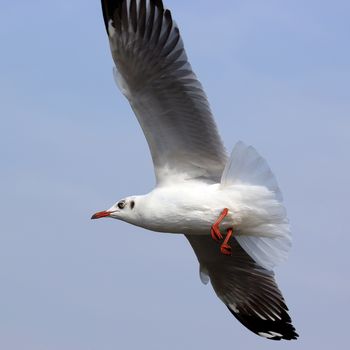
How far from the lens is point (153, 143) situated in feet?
30.2

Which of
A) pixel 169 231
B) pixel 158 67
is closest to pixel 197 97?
pixel 158 67

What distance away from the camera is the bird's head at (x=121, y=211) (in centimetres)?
939

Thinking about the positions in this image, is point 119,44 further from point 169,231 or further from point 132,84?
point 169,231

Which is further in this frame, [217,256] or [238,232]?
[217,256]

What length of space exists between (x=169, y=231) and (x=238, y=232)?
2.01ft

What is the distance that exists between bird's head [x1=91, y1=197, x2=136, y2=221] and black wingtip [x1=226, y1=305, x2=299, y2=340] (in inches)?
79.4

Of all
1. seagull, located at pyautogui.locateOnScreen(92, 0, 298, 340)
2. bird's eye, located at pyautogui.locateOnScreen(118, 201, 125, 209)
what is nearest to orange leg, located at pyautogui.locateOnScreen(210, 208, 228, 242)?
seagull, located at pyautogui.locateOnScreen(92, 0, 298, 340)

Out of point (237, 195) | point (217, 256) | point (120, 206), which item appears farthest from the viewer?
point (217, 256)

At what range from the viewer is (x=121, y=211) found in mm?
9461

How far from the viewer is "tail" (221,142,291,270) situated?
340 inches

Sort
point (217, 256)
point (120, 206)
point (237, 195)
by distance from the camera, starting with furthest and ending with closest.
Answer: point (217, 256) → point (120, 206) → point (237, 195)

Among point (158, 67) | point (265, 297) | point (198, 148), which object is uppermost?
point (158, 67)

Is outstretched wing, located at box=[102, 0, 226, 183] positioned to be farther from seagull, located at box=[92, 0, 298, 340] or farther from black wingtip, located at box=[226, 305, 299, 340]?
black wingtip, located at box=[226, 305, 299, 340]

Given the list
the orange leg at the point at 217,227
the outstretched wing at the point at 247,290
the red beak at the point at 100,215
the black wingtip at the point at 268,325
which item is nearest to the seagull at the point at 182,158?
the orange leg at the point at 217,227
